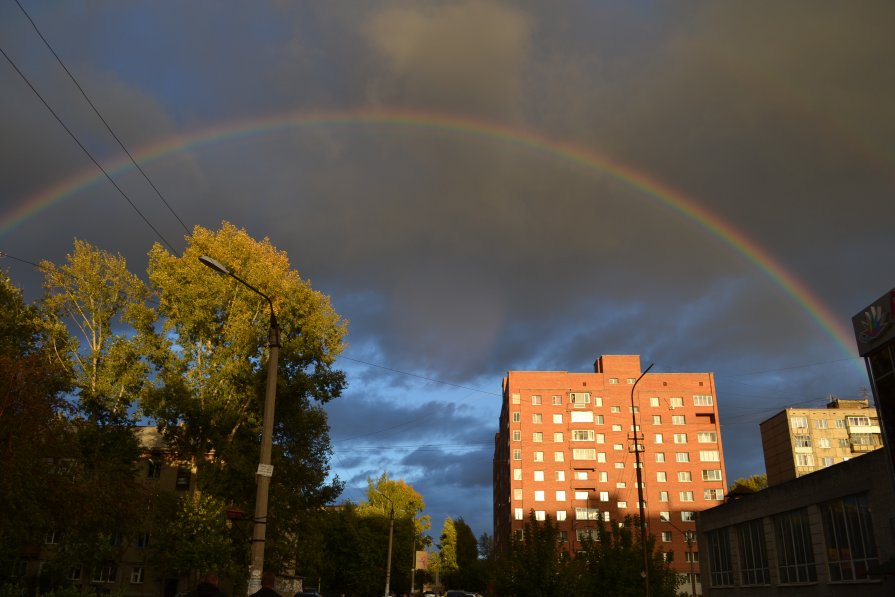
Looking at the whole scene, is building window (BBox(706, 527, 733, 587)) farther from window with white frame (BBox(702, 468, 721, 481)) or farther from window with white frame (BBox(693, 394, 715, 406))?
window with white frame (BBox(693, 394, 715, 406))

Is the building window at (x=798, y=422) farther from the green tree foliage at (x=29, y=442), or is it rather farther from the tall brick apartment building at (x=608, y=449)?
the green tree foliage at (x=29, y=442)

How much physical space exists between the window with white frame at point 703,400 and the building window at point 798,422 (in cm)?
1449

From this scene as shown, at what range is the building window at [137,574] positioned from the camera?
5331 cm

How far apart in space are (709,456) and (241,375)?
81898mm

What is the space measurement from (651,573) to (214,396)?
24419 mm

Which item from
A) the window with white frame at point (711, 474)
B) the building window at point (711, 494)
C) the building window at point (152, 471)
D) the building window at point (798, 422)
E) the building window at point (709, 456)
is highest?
the building window at point (798, 422)

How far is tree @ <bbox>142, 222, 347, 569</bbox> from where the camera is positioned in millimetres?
34000

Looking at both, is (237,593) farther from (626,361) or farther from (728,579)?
(626,361)

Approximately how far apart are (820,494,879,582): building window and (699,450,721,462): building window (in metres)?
72.7

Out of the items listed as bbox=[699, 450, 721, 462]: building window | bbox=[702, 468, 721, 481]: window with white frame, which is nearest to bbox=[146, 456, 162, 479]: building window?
bbox=[702, 468, 721, 481]: window with white frame

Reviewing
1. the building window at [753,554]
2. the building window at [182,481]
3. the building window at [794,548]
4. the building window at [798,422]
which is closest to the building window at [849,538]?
the building window at [794,548]

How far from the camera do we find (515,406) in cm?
10081

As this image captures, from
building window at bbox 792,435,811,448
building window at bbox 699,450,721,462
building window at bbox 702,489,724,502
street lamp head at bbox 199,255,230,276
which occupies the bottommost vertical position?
street lamp head at bbox 199,255,230,276

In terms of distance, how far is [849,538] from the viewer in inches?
1102
